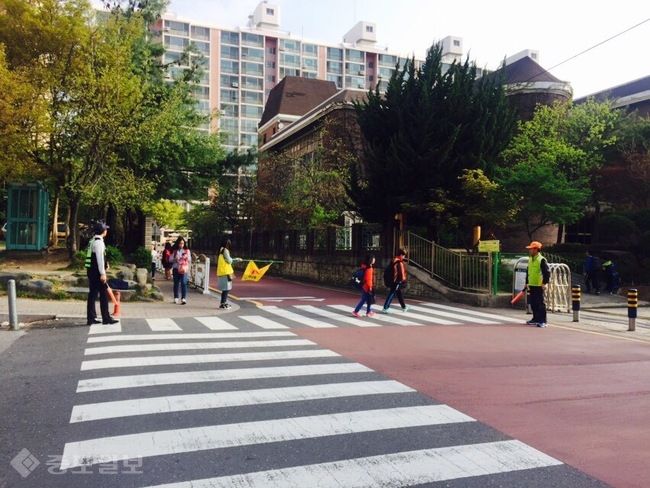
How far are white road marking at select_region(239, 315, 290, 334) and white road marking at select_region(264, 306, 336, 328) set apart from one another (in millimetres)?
589

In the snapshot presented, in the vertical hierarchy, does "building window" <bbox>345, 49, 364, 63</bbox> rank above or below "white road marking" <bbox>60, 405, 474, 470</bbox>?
above

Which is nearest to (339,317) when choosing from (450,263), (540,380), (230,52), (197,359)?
(197,359)

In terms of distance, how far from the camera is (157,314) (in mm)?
12789

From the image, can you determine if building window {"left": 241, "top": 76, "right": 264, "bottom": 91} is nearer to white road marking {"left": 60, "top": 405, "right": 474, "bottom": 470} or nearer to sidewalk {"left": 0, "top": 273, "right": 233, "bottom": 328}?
sidewalk {"left": 0, "top": 273, "right": 233, "bottom": 328}

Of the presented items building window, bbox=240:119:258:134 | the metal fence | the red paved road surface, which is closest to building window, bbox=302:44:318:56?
building window, bbox=240:119:258:134

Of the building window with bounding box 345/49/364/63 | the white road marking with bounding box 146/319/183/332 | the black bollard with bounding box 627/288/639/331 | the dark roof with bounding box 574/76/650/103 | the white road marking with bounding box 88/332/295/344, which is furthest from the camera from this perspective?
the building window with bounding box 345/49/364/63

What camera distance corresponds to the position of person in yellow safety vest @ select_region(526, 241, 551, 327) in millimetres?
12820

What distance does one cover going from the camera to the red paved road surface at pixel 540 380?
468 cm

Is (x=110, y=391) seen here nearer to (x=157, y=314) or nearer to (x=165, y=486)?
(x=165, y=486)

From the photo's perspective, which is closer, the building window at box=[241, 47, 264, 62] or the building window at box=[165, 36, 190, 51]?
the building window at box=[165, 36, 190, 51]

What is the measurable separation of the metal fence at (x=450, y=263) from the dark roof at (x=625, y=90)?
23595 mm

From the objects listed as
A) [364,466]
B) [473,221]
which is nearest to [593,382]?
[364,466]

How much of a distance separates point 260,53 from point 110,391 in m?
95.9

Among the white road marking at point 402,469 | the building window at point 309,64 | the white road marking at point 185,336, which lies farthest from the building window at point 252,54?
the white road marking at point 402,469
